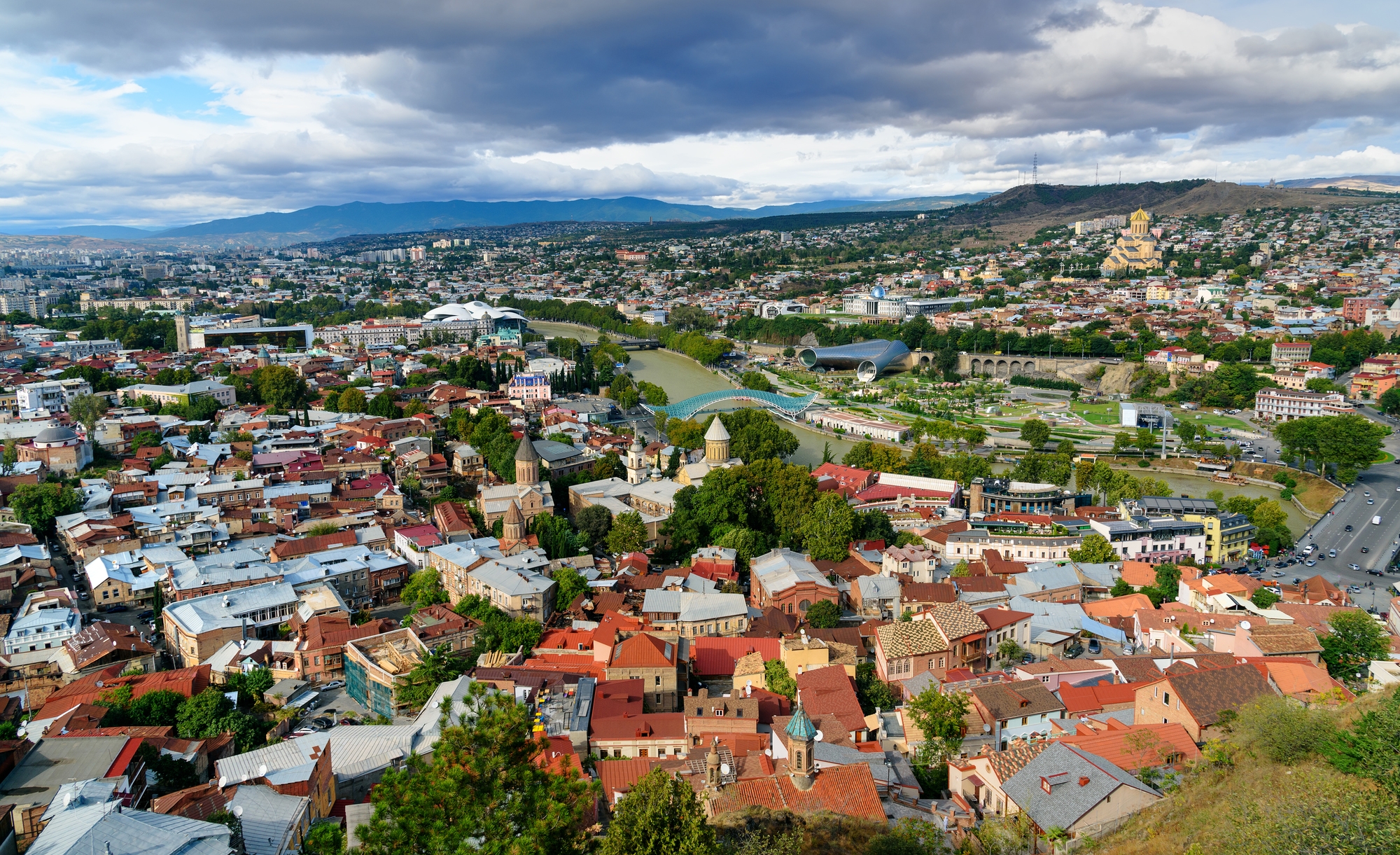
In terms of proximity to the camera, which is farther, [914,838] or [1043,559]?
[1043,559]

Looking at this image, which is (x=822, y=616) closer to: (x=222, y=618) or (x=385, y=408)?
(x=222, y=618)

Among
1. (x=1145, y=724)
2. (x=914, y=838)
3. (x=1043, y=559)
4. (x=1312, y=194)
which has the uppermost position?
(x=1312, y=194)

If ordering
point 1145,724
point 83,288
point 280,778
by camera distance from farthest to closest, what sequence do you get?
point 83,288 → point 1145,724 → point 280,778

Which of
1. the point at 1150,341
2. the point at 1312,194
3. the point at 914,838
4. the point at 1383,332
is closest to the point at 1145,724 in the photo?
the point at 914,838

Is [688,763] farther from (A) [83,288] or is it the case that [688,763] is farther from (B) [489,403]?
(A) [83,288]

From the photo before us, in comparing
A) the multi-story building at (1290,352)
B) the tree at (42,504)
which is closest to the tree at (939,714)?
the tree at (42,504)

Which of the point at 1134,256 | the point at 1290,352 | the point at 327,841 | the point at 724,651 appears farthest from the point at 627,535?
the point at 1134,256
